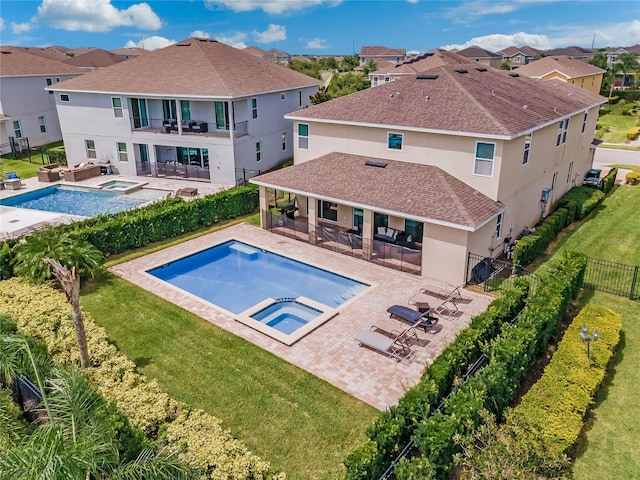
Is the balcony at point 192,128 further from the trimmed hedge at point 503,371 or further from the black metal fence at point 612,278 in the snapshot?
the trimmed hedge at point 503,371

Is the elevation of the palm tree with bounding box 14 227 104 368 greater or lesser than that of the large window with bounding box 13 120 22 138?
lesser

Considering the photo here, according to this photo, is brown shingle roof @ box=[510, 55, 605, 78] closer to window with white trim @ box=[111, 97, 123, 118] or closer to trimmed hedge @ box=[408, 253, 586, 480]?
window with white trim @ box=[111, 97, 123, 118]

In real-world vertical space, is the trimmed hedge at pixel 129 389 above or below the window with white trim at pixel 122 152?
below

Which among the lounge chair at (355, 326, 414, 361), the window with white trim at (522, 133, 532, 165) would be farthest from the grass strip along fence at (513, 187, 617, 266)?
the lounge chair at (355, 326, 414, 361)

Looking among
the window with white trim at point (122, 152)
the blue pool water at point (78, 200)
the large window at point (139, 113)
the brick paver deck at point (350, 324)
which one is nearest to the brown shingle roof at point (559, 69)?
the large window at point (139, 113)

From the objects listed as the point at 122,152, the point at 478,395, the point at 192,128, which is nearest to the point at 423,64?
the point at 192,128

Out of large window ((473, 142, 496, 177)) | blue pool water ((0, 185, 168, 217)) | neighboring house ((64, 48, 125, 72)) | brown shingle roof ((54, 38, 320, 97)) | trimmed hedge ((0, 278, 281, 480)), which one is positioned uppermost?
neighboring house ((64, 48, 125, 72))

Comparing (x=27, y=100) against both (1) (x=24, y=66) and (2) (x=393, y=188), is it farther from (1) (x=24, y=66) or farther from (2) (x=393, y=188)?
(2) (x=393, y=188)
